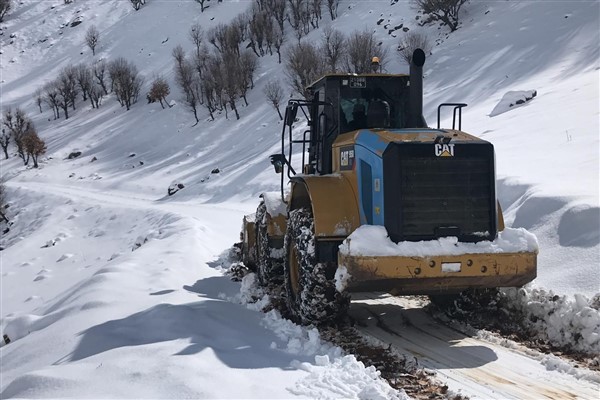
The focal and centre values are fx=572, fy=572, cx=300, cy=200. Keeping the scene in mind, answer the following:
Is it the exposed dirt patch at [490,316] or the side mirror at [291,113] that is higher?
the side mirror at [291,113]

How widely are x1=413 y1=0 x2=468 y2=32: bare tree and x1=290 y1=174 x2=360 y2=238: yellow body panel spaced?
141ft

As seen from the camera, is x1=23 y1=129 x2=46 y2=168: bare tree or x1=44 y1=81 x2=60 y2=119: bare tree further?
x1=44 y1=81 x2=60 y2=119: bare tree

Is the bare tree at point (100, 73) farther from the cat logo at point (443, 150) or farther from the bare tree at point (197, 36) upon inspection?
the cat logo at point (443, 150)

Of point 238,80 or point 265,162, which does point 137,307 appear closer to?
point 265,162

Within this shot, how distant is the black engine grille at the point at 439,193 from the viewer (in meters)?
5.95

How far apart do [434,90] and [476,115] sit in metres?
10.3

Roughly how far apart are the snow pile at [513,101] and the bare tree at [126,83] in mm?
45088

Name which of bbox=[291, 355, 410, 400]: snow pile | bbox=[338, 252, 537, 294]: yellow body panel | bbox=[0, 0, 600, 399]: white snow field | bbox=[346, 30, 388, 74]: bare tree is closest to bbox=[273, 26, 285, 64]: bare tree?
bbox=[0, 0, 600, 399]: white snow field

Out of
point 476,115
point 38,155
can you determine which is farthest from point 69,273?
point 38,155

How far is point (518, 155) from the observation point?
15422mm

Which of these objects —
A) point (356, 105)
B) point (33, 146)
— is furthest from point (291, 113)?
point (33, 146)

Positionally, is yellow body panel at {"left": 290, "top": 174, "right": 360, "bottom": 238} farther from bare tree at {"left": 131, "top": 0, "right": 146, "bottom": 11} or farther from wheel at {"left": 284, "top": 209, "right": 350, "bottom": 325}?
bare tree at {"left": 131, "top": 0, "right": 146, "bottom": 11}

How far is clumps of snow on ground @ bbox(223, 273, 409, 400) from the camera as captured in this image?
4.45 metres

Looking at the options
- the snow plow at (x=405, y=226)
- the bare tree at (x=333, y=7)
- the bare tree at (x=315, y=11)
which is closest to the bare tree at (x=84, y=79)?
the bare tree at (x=315, y=11)
